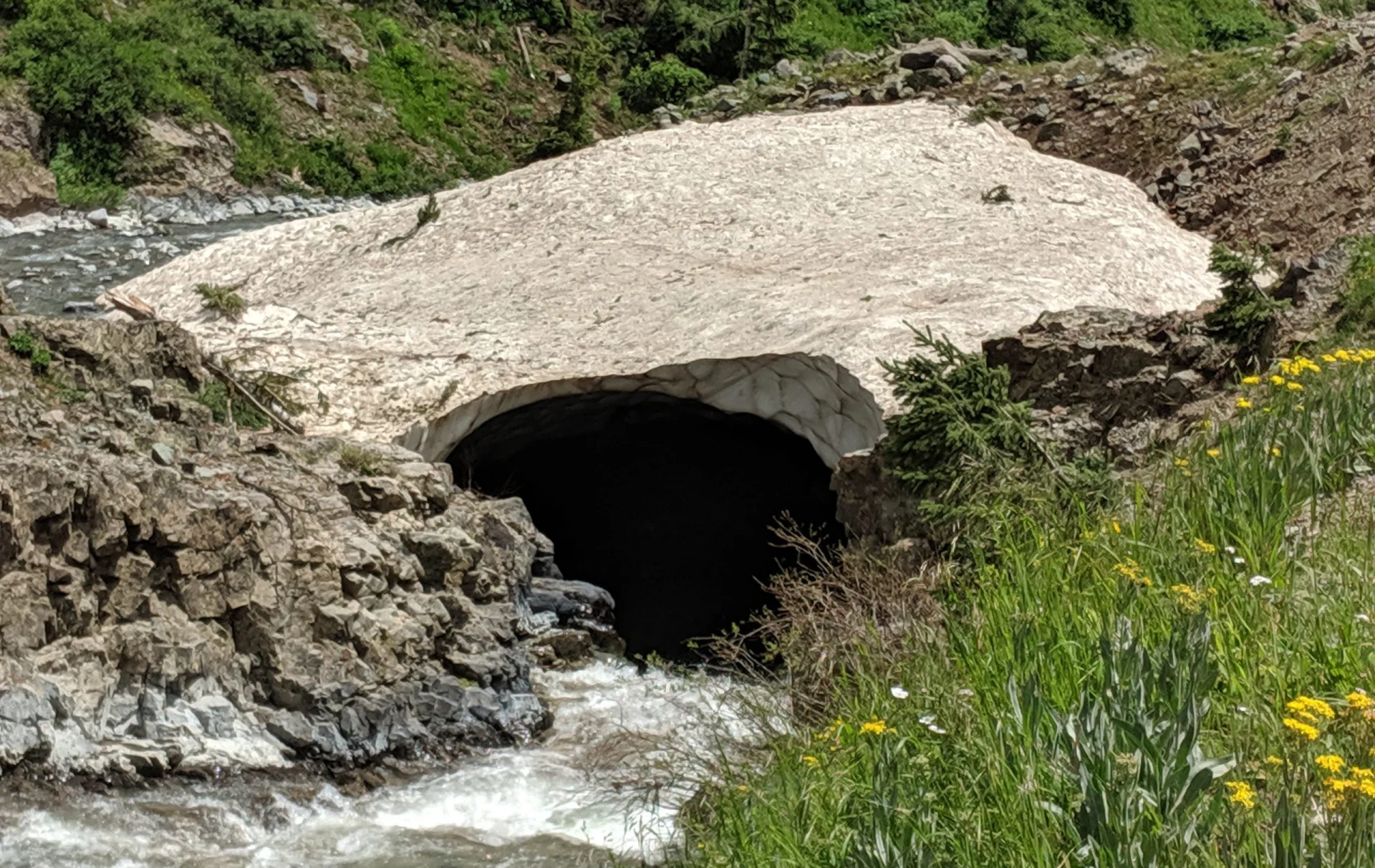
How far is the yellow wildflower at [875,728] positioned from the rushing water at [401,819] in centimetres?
239

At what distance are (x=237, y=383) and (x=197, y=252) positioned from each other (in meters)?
5.43

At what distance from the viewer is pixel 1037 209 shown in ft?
56.5

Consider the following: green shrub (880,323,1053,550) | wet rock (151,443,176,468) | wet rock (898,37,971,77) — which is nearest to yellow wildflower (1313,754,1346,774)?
green shrub (880,323,1053,550)

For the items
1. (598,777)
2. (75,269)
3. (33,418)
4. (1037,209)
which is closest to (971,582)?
(598,777)

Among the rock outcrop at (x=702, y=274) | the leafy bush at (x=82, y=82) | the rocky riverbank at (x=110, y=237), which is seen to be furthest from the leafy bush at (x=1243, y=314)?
the leafy bush at (x=82, y=82)

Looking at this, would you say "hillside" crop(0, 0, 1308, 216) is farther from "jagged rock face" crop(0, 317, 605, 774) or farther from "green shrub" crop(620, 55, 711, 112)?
"jagged rock face" crop(0, 317, 605, 774)

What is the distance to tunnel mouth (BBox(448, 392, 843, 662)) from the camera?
50.2 ft

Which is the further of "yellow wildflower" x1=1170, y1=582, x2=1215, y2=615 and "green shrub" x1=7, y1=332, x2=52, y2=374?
"green shrub" x1=7, y1=332, x2=52, y2=374

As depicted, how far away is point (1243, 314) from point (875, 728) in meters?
7.23

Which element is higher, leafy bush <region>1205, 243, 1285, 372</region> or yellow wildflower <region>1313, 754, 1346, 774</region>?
yellow wildflower <region>1313, 754, 1346, 774</region>

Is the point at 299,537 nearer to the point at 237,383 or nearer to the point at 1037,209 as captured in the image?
the point at 237,383

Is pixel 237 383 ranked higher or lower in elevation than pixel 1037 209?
lower

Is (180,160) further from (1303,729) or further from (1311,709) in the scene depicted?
(1303,729)

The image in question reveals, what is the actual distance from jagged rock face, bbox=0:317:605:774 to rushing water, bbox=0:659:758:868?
0.33 metres
